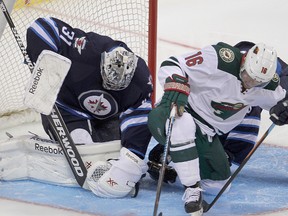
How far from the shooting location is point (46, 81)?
3.50m

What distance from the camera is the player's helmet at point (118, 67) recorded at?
142 inches

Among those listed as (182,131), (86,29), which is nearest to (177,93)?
(182,131)

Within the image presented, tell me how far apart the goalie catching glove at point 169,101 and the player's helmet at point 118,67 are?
223mm

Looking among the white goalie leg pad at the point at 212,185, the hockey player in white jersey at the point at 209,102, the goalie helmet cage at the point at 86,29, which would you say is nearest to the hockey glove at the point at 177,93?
the hockey player in white jersey at the point at 209,102

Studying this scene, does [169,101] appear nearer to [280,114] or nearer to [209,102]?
[209,102]

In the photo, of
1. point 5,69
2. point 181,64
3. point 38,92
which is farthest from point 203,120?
point 5,69

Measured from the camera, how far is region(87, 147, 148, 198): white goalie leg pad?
3656 millimetres

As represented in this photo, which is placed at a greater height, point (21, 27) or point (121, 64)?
point (121, 64)

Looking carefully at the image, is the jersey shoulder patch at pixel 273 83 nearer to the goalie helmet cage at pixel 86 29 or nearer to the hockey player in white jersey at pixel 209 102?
the hockey player in white jersey at pixel 209 102

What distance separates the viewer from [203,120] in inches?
147

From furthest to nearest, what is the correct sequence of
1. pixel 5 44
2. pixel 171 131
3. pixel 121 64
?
pixel 5 44 < pixel 121 64 < pixel 171 131

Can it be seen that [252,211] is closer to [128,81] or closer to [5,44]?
[128,81]

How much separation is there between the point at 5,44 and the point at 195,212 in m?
1.54

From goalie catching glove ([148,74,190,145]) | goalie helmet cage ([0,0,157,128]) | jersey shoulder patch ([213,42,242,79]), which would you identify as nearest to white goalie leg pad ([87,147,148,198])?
goalie catching glove ([148,74,190,145])
